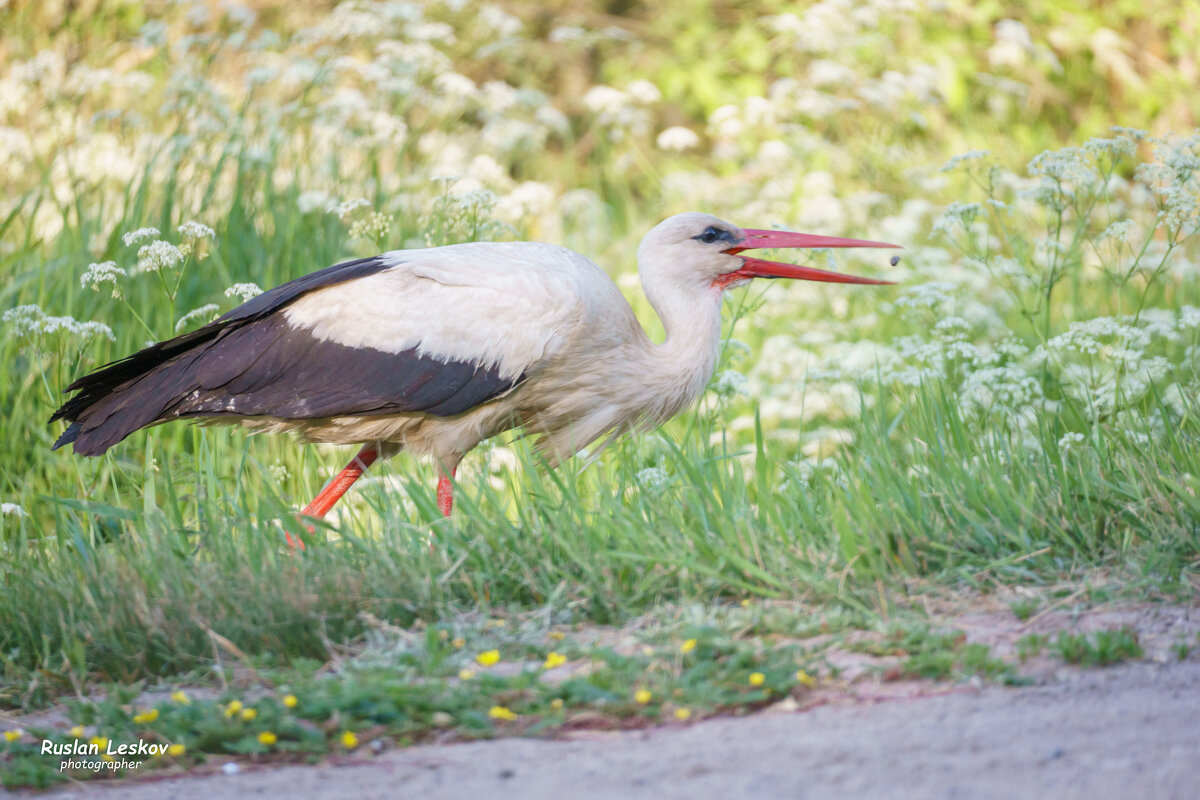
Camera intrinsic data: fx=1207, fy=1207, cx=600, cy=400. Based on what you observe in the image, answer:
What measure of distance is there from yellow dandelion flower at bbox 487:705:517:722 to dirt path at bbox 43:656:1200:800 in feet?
0.26

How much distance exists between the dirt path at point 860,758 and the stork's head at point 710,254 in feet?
7.08

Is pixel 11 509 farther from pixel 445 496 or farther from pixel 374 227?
pixel 374 227

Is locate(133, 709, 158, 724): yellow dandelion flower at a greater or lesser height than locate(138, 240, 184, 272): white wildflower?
lesser

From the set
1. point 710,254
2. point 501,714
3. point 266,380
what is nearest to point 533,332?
point 710,254

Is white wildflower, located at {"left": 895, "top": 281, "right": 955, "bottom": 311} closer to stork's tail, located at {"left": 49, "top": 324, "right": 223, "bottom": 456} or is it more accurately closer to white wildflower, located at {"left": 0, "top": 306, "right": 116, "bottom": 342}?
stork's tail, located at {"left": 49, "top": 324, "right": 223, "bottom": 456}

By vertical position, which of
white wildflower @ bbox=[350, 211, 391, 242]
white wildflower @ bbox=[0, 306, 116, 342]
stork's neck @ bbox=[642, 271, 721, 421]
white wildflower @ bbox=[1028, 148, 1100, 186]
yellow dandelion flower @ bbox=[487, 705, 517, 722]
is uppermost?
white wildflower @ bbox=[1028, 148, 1100, 186]

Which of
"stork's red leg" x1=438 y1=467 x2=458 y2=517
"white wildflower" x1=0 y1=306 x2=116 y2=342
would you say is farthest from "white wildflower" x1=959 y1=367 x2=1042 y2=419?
"white wildflower" x1=0 y1=306 x2=116 y2=342

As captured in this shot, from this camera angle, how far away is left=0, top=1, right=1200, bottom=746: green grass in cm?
309

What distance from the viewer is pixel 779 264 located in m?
4.47

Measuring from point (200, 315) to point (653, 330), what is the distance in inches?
96.2

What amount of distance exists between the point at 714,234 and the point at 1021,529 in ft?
5.83

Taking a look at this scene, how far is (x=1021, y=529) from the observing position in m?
3.14

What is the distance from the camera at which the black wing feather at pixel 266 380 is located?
406cm

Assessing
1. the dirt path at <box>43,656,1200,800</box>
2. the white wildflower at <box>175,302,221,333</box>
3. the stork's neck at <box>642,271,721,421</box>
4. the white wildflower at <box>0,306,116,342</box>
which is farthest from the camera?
the white wildflower at <box>175,302,221,333</box>
